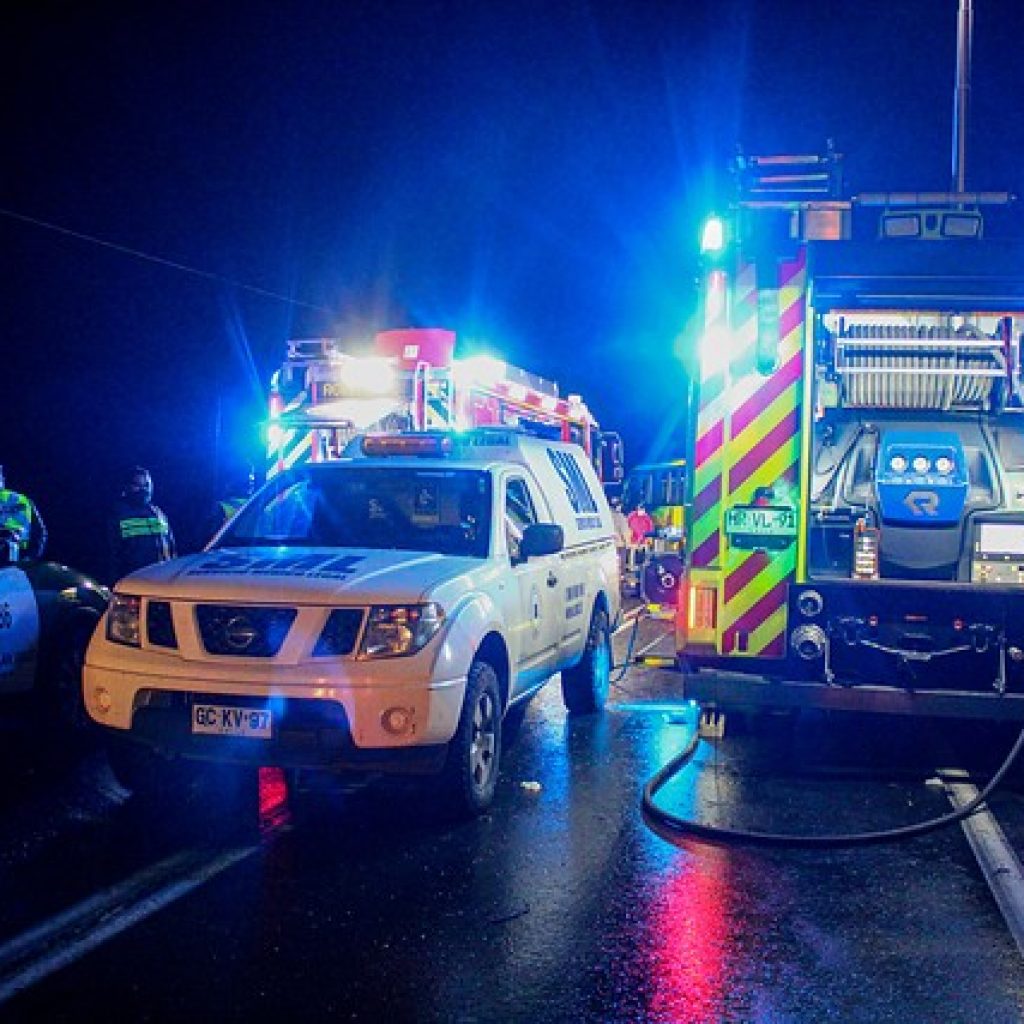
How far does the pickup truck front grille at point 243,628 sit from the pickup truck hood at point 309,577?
0.19 feet

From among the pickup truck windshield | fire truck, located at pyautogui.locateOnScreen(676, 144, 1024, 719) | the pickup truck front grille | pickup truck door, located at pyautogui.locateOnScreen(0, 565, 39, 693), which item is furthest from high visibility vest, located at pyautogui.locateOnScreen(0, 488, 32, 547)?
fire truck, located at pyautogui.locateOnScreen(676, 144, 1024, 719)

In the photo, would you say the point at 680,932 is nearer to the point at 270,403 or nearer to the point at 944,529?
the point at 944,529

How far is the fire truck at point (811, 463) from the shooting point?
256 inches

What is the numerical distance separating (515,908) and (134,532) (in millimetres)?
5850

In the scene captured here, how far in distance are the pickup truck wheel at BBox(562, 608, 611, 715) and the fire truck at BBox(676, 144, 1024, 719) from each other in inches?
75.2

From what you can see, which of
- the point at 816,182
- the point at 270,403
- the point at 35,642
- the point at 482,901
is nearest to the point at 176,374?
the point at 270,403

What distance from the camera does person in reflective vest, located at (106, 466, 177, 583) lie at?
9.55 m

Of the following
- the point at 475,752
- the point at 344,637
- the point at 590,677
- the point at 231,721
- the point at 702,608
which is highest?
the point at 702,608

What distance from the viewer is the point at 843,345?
274 inches

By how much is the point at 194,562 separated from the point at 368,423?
23.8 ft

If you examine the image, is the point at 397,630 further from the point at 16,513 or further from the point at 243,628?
the point at 16,513

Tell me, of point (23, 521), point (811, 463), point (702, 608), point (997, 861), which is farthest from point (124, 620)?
point (997, 861)

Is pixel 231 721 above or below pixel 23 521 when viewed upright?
below

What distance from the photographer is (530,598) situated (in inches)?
279
